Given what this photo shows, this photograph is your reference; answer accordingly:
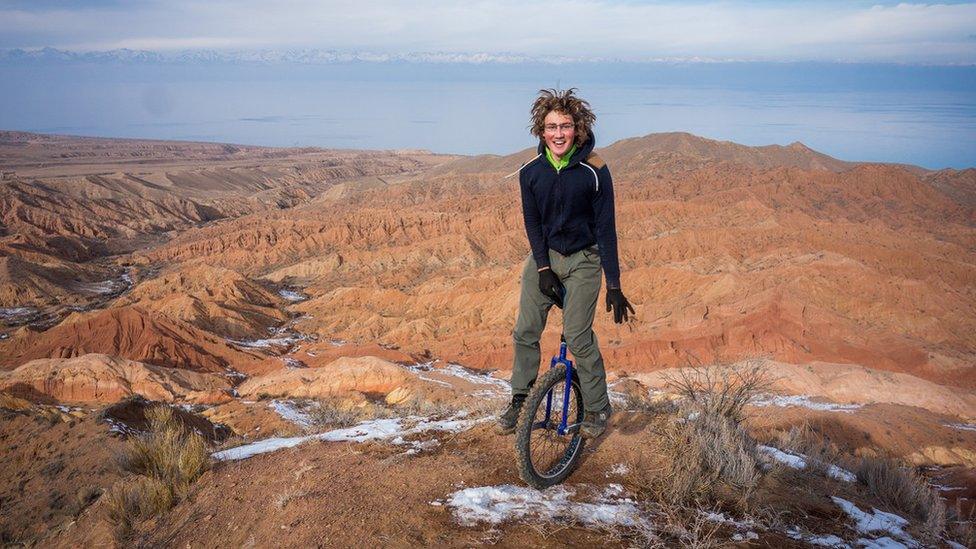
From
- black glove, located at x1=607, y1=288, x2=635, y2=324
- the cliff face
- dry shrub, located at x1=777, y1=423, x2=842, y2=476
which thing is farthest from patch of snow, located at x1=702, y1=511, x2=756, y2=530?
the cliff face

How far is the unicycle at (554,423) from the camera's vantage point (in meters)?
4.07

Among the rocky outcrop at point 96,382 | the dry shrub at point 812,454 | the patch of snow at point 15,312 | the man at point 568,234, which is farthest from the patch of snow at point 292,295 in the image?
the man at point 568,234

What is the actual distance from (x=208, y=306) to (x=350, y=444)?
3460cm

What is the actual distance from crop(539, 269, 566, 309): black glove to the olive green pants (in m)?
0.05

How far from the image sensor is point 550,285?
4059 mm

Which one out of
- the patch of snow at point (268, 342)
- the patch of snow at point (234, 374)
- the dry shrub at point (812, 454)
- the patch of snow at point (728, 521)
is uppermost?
the patch of snow at point (728, 521)

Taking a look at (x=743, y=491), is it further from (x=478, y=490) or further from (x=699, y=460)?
(x=478, y=490)

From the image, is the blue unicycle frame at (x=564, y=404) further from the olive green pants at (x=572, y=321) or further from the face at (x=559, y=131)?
the face at (x=559, y=131)

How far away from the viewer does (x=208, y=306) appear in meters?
36.2

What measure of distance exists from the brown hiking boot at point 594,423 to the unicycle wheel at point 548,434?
0.05 metres

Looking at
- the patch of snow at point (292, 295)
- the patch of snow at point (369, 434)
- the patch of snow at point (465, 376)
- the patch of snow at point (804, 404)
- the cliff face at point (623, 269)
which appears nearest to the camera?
the patch of snow at point (369, 434)

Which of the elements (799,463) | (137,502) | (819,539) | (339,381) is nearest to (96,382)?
(339,381)

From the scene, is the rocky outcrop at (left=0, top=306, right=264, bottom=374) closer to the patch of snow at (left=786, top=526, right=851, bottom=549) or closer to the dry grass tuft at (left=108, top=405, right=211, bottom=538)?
the dry grass tuft at (left=108, top=405, right=211, bottom=538)

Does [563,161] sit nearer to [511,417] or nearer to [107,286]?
[511,417]
